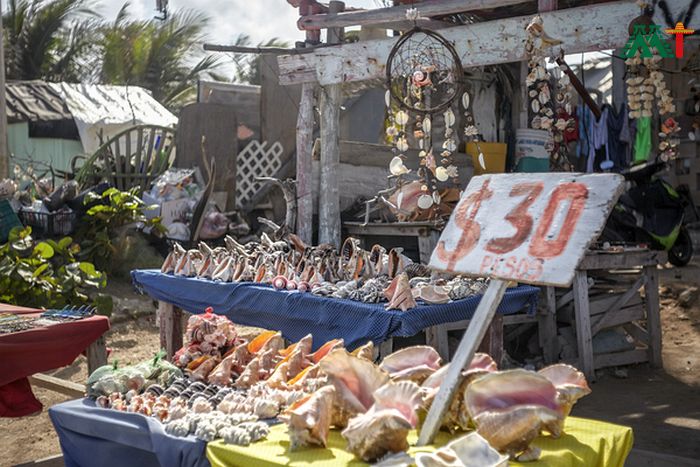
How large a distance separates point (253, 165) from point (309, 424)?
899 cm

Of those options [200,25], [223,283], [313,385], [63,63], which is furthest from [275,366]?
[200,25]

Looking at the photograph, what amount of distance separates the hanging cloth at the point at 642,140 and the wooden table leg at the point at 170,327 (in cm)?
502

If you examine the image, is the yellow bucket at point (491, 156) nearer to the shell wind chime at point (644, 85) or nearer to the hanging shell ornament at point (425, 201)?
the hanging shell ornament at point (425, 201)

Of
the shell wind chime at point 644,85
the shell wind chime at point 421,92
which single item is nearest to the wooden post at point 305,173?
the shell wind chime at point 421,92

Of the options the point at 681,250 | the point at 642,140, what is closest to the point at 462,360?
the point at 681,250

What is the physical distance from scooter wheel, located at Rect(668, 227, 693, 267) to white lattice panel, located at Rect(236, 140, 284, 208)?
5158 millimetres

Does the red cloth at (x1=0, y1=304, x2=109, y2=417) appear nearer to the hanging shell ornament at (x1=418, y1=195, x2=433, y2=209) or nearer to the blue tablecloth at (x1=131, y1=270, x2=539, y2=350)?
the blue tablecloth at (x1=131, y1=270, x2=539, y2=350)

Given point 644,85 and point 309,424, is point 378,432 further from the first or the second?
point 644,85

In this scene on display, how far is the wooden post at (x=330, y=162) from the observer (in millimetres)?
8281

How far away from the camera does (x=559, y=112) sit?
7.18 m

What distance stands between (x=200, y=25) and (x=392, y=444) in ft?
86.6

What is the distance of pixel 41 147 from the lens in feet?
60.8

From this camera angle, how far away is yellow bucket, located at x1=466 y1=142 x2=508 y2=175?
970 cm

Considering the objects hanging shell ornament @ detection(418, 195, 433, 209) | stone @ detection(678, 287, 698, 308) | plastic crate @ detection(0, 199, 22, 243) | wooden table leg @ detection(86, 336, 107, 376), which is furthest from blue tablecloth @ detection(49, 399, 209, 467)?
stone @ detection(678, 287, 698, 308)
